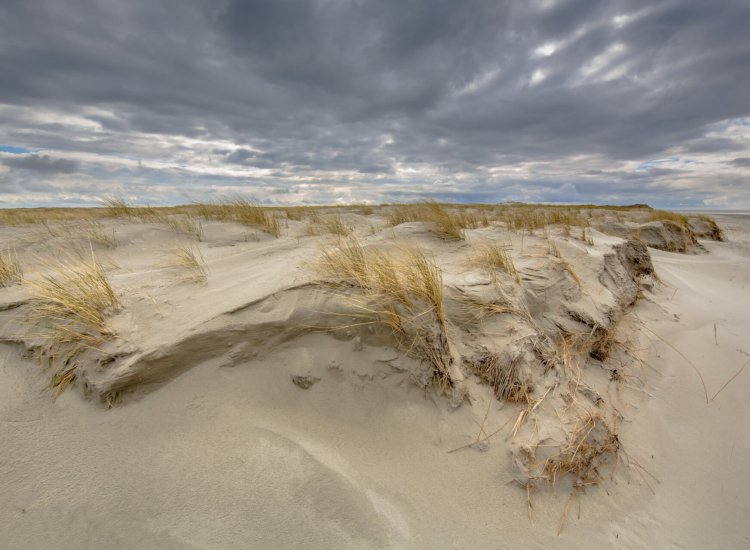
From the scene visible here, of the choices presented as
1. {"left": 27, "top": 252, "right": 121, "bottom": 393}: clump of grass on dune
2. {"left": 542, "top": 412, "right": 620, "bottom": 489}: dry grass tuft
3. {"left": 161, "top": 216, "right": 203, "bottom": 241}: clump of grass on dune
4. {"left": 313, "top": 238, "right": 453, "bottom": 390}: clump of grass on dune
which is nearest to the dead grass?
{"left": 161, "top": 216, "right": 203, "bottom": 241}: clump of grass on dune

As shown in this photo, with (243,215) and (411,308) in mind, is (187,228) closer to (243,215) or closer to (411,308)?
(243,215)

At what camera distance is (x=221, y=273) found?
3342mm

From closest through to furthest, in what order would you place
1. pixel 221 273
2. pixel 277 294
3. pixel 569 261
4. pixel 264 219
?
1. pixel 277 294
2. pixel 221 273
3. pixel 569 261
4. pixel 264 219

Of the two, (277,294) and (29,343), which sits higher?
(277,294)

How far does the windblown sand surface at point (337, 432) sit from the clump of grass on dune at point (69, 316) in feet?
0.32

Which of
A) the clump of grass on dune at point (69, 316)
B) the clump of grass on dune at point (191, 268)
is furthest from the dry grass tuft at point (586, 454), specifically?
the clump of grass on dune at point (191, 268)

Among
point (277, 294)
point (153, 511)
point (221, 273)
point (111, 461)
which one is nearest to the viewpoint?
point (153, 511)

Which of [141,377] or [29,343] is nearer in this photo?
[141,377]

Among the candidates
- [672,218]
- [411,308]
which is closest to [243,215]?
[411,308]

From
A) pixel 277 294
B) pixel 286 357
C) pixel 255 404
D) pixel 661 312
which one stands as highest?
pixel 277 294

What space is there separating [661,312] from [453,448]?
3743 mm

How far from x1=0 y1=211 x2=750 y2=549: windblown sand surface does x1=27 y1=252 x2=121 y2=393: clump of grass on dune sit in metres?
0.10

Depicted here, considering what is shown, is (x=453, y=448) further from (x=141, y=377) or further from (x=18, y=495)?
(x=18, y=495)

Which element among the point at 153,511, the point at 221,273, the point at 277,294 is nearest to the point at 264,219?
the point at 221,273
